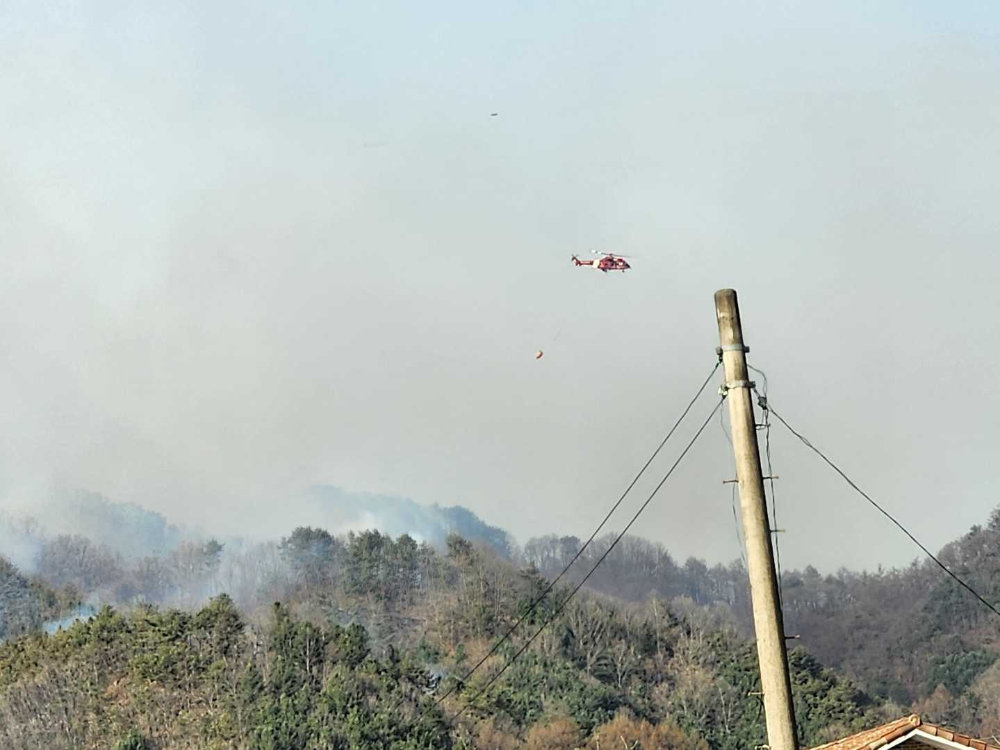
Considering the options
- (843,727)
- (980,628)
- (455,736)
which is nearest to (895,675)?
(980,628)

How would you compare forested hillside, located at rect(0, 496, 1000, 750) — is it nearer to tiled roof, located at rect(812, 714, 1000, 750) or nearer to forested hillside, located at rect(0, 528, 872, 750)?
forested hillside, located at rect(0, 528, 872, 750)

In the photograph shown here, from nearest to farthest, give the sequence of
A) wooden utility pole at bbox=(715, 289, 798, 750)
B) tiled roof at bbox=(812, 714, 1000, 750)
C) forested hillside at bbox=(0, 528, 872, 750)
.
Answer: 1. wooden utility pole at bbox=(715, 289, 798, 750)
2. tiled roof at bbox=(812, 714, 1000, 750)
3. forested hillside at bbox=(0, 528, 872, 750)

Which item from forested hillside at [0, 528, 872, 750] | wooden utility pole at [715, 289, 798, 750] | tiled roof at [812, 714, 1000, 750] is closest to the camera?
wooden utility pole at [715, 289, 798, 750]

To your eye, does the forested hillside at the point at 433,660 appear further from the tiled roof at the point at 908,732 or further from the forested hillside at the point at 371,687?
the tiled roof at the point at 908,732

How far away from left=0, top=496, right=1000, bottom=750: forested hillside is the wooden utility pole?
54785mm

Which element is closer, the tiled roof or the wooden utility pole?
the wooden utility pole

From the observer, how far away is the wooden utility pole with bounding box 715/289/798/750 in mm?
14297

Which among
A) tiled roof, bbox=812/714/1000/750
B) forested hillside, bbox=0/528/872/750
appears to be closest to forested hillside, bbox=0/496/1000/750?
forested hillside, bbox=0/528/872/750

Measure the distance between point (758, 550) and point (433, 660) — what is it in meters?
91.4

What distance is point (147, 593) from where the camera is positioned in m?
155

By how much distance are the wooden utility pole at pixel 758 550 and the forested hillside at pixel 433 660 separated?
54785mm

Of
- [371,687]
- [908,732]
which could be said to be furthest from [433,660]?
[908,732]

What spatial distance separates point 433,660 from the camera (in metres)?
104

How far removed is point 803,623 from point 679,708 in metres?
65.5
